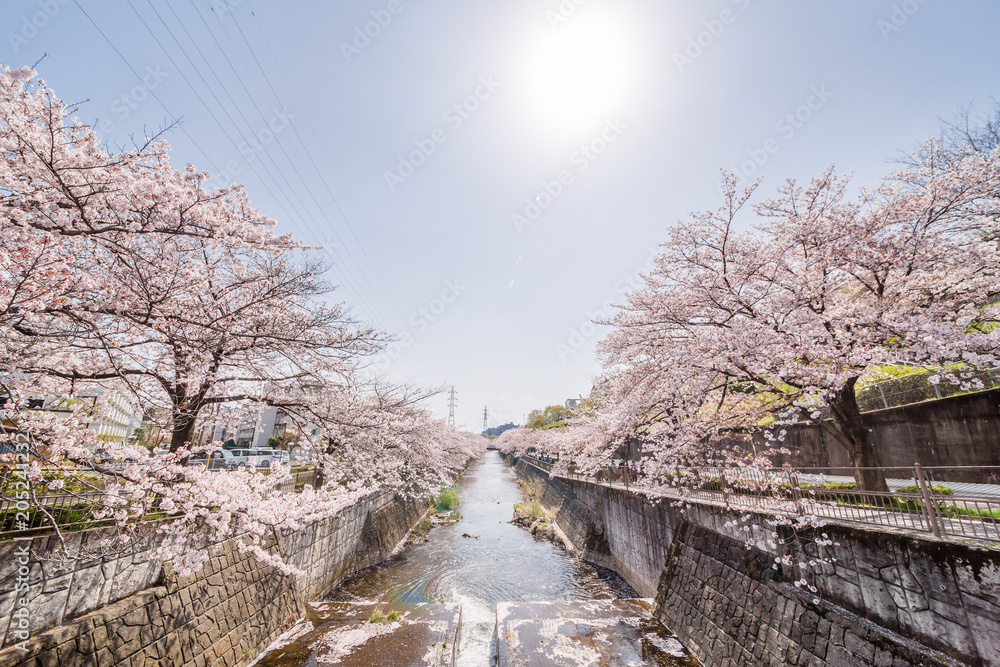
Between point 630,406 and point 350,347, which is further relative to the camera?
point 630,406

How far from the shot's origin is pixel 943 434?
10898 millimetres

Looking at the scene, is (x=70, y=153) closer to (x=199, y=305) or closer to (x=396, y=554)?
(x=199, y=305)

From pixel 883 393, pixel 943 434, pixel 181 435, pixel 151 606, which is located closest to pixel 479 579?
pixel 151 606

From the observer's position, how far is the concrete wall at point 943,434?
9.76 metres

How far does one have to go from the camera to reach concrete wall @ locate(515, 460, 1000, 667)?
14.6 ft

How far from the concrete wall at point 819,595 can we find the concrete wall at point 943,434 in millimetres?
5525

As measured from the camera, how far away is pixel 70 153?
15.5ft

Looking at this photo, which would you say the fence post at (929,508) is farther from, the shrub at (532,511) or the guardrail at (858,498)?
the shrub at (532,511)

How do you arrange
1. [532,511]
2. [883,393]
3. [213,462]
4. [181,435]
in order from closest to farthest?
1. [181,435]
2. [213,462]
3. [883,393]
4. [532,511]

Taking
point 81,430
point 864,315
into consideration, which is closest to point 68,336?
point 81,430

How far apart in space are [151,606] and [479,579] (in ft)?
37.8

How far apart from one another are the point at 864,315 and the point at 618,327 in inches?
212

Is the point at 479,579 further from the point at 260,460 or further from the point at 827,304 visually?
the point at 827,304

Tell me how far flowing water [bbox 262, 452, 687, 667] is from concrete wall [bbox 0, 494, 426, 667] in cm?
161
